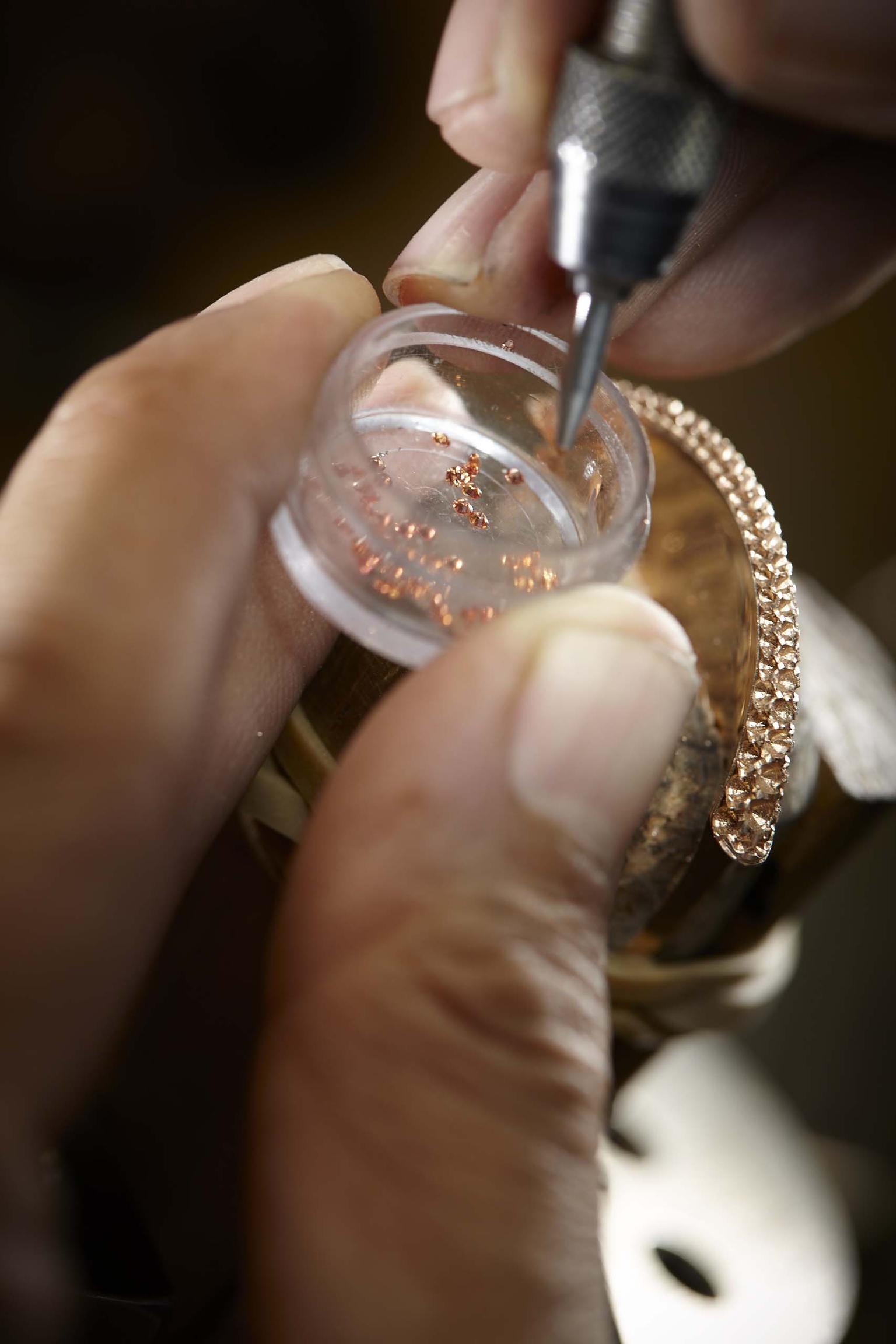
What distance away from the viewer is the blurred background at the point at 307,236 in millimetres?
890

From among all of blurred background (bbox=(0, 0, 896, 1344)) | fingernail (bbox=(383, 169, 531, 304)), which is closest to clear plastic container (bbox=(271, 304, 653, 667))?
fingernail (bbox=(383, 169, 531, 304))

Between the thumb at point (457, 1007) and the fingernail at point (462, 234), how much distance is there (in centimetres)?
20

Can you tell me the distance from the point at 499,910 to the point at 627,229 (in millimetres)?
217

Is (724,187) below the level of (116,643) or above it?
above

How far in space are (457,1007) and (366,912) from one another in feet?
0.14

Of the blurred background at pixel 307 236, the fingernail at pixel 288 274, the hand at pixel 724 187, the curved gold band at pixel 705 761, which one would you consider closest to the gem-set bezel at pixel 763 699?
the curved gold band at pixel 705 761

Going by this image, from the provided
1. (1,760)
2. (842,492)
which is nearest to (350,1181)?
(1,760)

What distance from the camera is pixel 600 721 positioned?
39 cm

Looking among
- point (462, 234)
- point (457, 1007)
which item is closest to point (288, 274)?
point (462, 234)

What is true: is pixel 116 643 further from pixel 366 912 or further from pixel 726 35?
pixel 726 35

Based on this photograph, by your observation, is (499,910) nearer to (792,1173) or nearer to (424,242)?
(424,242)

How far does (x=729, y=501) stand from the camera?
1.84 ft

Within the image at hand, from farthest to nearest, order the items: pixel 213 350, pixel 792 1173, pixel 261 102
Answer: pixel 261 102
pixel 792 1173
pixel 213 350

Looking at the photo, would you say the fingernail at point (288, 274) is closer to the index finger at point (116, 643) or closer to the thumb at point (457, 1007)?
the index finger at point (116, 643)
